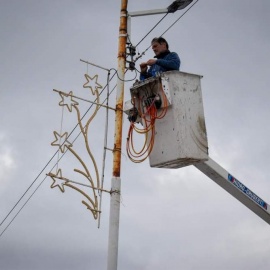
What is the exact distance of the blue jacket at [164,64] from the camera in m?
7.20

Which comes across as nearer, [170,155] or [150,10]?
[170,155]

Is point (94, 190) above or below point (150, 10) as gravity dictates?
below

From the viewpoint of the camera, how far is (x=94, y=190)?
22.6 ft

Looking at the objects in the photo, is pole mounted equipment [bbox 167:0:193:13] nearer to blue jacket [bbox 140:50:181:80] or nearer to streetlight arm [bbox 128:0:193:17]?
streetlight arm [bbox 128:0:193:17]

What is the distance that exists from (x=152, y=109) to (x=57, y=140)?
140 cm

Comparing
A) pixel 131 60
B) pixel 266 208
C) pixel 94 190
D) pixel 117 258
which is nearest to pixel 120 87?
pixel 131 60

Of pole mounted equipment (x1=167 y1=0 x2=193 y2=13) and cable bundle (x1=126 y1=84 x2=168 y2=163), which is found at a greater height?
pole mounted equipment (x1=167 y1=0 x2=193 y2=13)

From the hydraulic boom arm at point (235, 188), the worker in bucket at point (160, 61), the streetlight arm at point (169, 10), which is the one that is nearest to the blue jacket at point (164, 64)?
the worker in bucket at point (160, 61)

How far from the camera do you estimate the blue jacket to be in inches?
283

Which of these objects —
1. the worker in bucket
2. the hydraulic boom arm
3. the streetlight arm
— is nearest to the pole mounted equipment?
the streetlight arm

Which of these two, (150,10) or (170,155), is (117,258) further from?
(150,10)

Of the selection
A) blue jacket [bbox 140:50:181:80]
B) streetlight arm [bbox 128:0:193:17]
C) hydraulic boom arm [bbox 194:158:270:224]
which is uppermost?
streetlight arm [bbox 128:0:193:17]

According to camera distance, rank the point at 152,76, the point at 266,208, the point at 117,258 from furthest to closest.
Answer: the point at 266,208 < the point at 152,76 < the point at 117,258

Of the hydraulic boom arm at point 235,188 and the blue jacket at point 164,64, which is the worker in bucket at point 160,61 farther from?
the hydraulic boom arm at point 235,188
